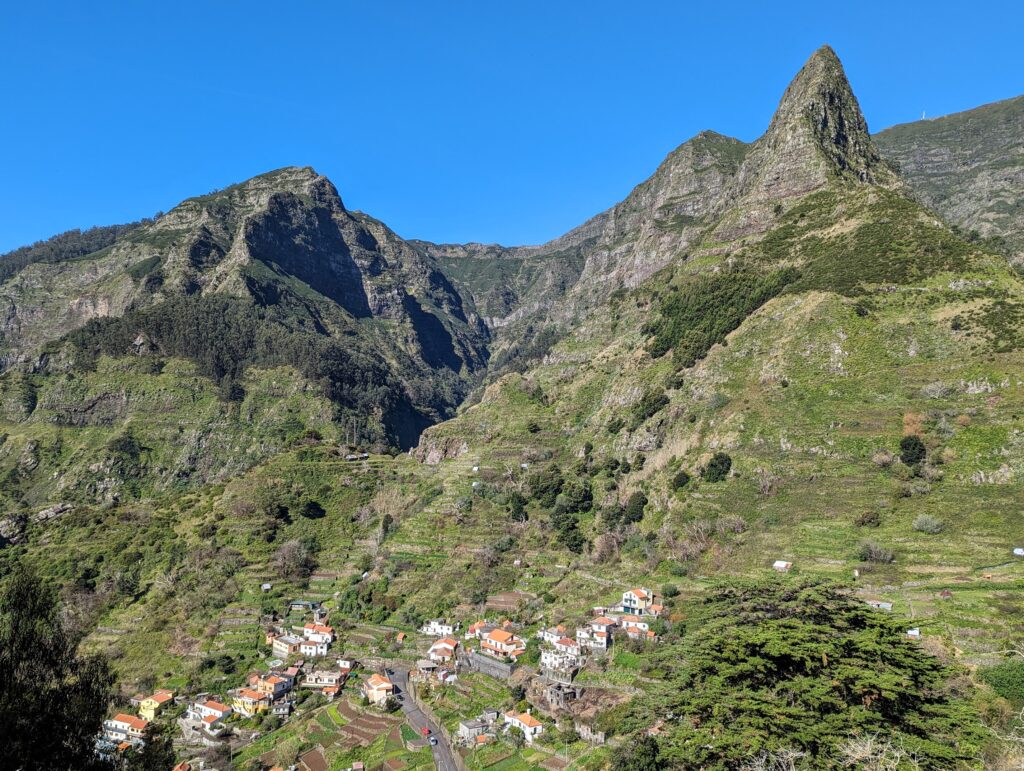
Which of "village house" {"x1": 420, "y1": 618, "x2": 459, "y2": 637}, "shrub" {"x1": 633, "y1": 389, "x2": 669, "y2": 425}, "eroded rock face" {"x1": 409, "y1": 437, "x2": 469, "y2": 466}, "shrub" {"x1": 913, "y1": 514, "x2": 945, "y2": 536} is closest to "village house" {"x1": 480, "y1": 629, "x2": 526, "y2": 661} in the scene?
"village house" {"x1": 420, "y1": 618, "x2": 459, "y2": 637}

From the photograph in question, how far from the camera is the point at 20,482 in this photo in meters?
130

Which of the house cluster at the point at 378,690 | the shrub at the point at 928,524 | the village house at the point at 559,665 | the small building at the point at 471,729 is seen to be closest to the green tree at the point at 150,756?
the small building at the point at 471,729

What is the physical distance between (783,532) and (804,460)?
1037 centimetres

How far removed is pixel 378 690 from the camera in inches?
2077

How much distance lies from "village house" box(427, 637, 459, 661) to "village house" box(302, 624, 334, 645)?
40.2 ft

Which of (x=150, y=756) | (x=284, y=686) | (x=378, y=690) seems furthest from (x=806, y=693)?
(x=284, y=686)

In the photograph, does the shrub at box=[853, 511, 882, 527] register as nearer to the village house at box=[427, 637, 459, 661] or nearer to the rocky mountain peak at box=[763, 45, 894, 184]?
the village house at box=[427, 637, 459, 661]

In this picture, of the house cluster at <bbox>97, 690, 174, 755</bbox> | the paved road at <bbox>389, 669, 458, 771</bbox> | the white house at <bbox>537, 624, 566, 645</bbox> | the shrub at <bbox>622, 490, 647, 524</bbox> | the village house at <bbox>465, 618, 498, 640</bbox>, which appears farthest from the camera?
the shrub at <bbox>622, 490, 647, 524</bbox>

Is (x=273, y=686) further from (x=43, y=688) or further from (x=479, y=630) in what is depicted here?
(x=43, y=688)

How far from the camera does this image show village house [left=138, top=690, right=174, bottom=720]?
53688mm

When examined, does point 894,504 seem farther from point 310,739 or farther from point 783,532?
point 310,739

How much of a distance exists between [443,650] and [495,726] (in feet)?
46.1

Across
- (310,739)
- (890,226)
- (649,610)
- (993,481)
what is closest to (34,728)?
(310,739)

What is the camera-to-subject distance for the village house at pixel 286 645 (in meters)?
63.0
